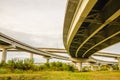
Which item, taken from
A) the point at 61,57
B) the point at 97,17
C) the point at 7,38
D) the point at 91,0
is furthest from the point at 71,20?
the point at 61,57

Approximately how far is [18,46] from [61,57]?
40.3 m

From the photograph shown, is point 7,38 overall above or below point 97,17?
above

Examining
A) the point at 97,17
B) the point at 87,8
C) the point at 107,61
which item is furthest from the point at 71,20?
the point at 107,61

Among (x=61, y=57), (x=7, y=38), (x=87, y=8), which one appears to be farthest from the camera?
(x=61, y=57)

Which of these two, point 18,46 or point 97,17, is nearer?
point 97,17

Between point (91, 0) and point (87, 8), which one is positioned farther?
point (87, 8)

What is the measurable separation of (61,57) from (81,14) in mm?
83172

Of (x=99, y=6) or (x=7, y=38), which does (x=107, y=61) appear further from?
(x=99, y=6)

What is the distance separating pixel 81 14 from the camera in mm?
17453

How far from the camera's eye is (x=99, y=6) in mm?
18766

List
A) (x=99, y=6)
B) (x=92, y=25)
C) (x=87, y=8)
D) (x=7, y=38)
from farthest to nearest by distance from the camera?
1. (x=7, y=38)
2. (x=92, y=25)
3. (x=99, y=6)
4. (x=87, y=8)

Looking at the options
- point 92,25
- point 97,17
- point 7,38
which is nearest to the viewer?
point 97,17

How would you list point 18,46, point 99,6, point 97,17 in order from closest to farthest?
point 99,6 < point 97,17 < point 18,46

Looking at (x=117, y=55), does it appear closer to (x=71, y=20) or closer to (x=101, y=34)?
(x=101, y=34)
